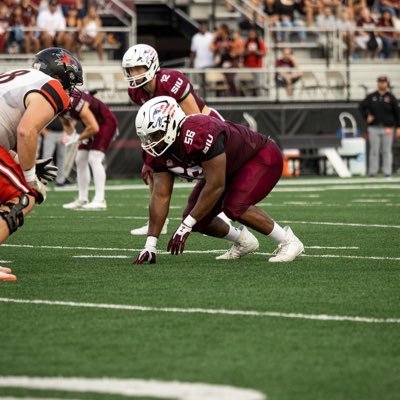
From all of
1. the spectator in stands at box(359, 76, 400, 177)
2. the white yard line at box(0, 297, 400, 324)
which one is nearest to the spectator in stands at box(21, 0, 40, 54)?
the spectator in stands at box(359, 76, 400, 177)

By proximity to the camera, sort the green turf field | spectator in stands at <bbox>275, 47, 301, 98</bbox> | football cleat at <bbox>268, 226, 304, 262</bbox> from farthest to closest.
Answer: spectator in stands at <bbox>275, 47, 301, 98</bbox>
football cleat at <bbox>268, 226, 304, 262</bbox>
the green turf field

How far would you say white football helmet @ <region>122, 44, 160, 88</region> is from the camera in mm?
9797

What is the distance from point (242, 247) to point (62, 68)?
1.95 meters

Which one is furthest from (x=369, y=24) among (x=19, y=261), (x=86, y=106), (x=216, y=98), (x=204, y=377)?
(x=204, y=377)

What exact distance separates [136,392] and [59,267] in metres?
4.04

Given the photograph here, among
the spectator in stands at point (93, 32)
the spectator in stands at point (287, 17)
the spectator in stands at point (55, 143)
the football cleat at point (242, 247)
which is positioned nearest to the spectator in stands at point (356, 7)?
the spectator in stands at point (287, 17)

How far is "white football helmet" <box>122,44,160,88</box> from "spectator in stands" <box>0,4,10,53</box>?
1356 centimetres

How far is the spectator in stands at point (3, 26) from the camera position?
23.0m

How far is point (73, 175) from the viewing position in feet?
72.6

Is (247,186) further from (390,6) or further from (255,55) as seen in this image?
(390,6)

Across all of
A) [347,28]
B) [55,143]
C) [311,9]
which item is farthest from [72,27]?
[347,28]

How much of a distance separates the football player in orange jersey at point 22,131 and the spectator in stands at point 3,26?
15.4 m

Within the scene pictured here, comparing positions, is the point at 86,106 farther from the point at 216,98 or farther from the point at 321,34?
the point at 321,34

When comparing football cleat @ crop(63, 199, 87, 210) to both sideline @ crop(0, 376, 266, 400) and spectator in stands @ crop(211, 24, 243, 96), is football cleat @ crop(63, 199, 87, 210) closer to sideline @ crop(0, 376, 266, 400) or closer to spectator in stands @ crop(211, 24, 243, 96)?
spectator in stands @ crop(211, 24, 243, 96)
